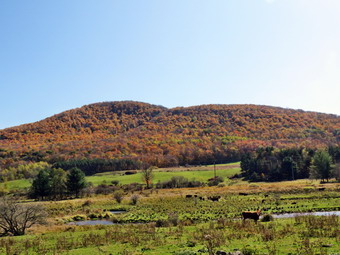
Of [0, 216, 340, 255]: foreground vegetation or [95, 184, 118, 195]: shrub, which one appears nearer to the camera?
[0, 216, 340, 255]: foreground vegetation

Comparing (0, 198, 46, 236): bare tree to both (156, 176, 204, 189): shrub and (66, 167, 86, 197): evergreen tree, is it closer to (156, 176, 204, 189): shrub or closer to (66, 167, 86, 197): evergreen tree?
(66, 167, 86, 197): evergreen tree

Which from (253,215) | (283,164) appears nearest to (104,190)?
(283,164)

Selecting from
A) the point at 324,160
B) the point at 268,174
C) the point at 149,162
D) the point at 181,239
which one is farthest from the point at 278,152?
the point at 181,239

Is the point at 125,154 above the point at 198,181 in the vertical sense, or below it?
above

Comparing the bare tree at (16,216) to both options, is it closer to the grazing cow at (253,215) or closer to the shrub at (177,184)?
the grazing cow at (253,215)

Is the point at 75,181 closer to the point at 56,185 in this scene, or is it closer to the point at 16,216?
the point at 56,185

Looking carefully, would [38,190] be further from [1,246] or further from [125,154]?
[125,154]

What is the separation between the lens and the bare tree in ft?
111

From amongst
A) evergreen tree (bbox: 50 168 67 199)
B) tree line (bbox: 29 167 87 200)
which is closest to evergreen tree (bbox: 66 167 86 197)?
tree line (bbox: 29 167 87 200)

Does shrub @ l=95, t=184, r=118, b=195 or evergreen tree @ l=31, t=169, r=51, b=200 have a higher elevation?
evergreen tree @ l=31, t=169, r=51, b=200

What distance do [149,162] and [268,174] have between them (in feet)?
247

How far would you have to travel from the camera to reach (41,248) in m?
23.4

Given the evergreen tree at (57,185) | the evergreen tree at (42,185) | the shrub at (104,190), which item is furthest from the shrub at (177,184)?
the evergreen tree at (42,185)

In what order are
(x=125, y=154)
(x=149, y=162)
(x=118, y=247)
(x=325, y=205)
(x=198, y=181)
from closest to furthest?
(x=118, y=247) < (x=325, y=205) < (x=198, y=181) < (x=149, y=162) < (x=125, y=154)
